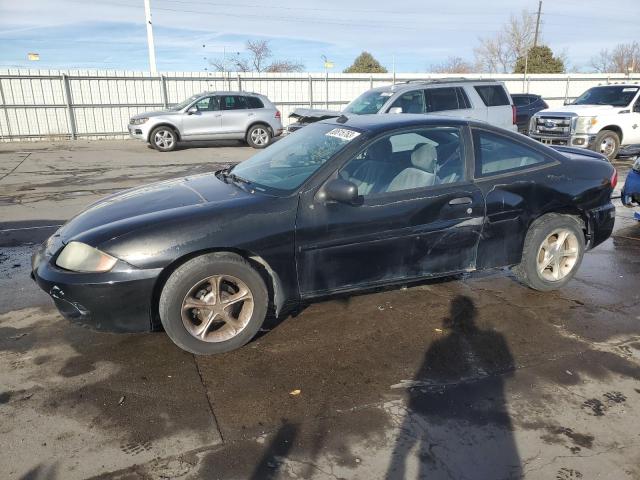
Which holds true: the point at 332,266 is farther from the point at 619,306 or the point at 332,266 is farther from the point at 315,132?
the point at 619,306

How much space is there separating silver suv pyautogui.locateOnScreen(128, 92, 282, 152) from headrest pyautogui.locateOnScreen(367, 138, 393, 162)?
1352cm

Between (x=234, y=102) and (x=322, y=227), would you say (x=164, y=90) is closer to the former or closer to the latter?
(x=234, y=102)

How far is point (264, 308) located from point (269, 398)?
28.1 inches

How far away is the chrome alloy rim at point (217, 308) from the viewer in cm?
356

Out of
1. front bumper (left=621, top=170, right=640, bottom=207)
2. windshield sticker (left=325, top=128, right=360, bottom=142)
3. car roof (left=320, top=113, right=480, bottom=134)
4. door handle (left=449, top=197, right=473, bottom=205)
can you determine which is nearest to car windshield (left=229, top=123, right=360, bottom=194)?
windshield sticker (left=325, top=128, right=360, bottom=142)

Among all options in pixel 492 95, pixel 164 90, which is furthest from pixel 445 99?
pixel 164 90

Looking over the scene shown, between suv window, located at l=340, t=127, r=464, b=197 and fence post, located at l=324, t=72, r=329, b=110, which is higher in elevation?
fence post, located at l=324, t=72, r=329, b=110

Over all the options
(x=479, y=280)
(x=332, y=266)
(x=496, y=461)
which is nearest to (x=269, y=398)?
(x=332, y=266)

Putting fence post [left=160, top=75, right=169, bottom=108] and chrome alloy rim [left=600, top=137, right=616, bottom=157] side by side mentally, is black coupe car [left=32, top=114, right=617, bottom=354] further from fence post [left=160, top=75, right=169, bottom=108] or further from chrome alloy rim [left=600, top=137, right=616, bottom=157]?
fence post [left=160, top=75, right=169, bottom=108]

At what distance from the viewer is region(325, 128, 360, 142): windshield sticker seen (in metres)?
4.11

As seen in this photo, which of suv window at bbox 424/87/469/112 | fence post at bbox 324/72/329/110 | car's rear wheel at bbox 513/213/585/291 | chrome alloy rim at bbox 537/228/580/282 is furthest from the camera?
fence post at bbox 324/72/329/110

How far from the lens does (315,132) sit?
464 cm

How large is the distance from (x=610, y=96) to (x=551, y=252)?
38.0 ft

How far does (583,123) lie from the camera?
1329cm
